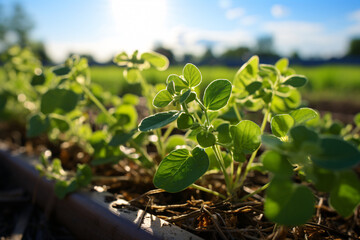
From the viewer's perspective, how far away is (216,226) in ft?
2.24

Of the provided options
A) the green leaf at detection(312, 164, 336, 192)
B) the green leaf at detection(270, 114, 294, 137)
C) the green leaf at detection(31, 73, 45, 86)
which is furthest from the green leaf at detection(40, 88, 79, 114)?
the green leaf at detection(312, 164, 336, 192)

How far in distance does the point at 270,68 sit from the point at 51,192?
91 centimetres

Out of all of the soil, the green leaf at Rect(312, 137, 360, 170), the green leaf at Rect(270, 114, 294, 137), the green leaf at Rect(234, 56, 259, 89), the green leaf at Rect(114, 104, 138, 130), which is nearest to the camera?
the green leaf at Rect(312, 137, 360, 170)

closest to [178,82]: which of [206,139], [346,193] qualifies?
[206,139]

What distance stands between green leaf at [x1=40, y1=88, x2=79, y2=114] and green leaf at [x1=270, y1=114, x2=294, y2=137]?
63 cm

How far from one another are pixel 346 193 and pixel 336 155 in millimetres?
118

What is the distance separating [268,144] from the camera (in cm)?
44

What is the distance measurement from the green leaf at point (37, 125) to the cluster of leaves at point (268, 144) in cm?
54

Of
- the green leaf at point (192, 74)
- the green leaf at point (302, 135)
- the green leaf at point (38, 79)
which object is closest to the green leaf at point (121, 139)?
the green leaf at point (192, 74)

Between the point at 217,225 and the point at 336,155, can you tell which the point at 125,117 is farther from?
the point at 336,155

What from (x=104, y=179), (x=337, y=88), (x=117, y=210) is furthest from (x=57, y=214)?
(x=337, y=88)

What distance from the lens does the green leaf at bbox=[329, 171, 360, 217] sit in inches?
18.1

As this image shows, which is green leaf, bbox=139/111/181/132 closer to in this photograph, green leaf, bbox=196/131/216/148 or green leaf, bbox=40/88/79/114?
green leaf, bbox=196/131/216/148

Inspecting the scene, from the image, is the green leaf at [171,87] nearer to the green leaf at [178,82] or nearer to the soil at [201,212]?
the green leaf at [178,82]
